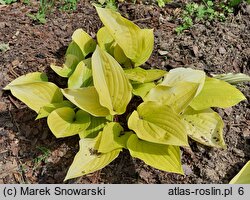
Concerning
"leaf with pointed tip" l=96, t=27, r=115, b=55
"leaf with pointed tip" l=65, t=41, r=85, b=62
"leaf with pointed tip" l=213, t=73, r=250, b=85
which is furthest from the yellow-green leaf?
"leaf with pointed tip" l=65, t=41, r=85, b=62

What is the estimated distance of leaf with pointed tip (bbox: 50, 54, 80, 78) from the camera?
3.00m

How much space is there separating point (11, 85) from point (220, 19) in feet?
5.47

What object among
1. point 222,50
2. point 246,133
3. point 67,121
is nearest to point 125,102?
point 67,121

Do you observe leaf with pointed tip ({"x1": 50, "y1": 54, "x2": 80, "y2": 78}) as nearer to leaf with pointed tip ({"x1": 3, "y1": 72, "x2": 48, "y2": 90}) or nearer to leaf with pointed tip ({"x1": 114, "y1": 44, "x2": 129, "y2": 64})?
leaf with pointed tip ({"x1": 3, "y1": 72, "x2": 48, "y2": 90})

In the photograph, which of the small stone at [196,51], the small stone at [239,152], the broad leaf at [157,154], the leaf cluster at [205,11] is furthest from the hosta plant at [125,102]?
the leaf cluster at [205,11]

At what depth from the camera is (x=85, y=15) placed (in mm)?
3518

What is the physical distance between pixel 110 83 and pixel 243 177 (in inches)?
36.9

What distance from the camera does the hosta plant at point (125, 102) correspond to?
256 centimetres

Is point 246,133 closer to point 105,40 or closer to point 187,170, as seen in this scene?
point 187,170

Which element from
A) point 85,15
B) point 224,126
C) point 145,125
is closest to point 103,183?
point 145,125

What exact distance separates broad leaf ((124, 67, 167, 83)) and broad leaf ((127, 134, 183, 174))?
1.34 ft

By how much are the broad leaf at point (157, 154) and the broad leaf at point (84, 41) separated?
2.60 feet

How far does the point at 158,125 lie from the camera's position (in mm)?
2602

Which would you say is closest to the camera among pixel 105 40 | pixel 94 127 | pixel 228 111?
pixel 94 127
